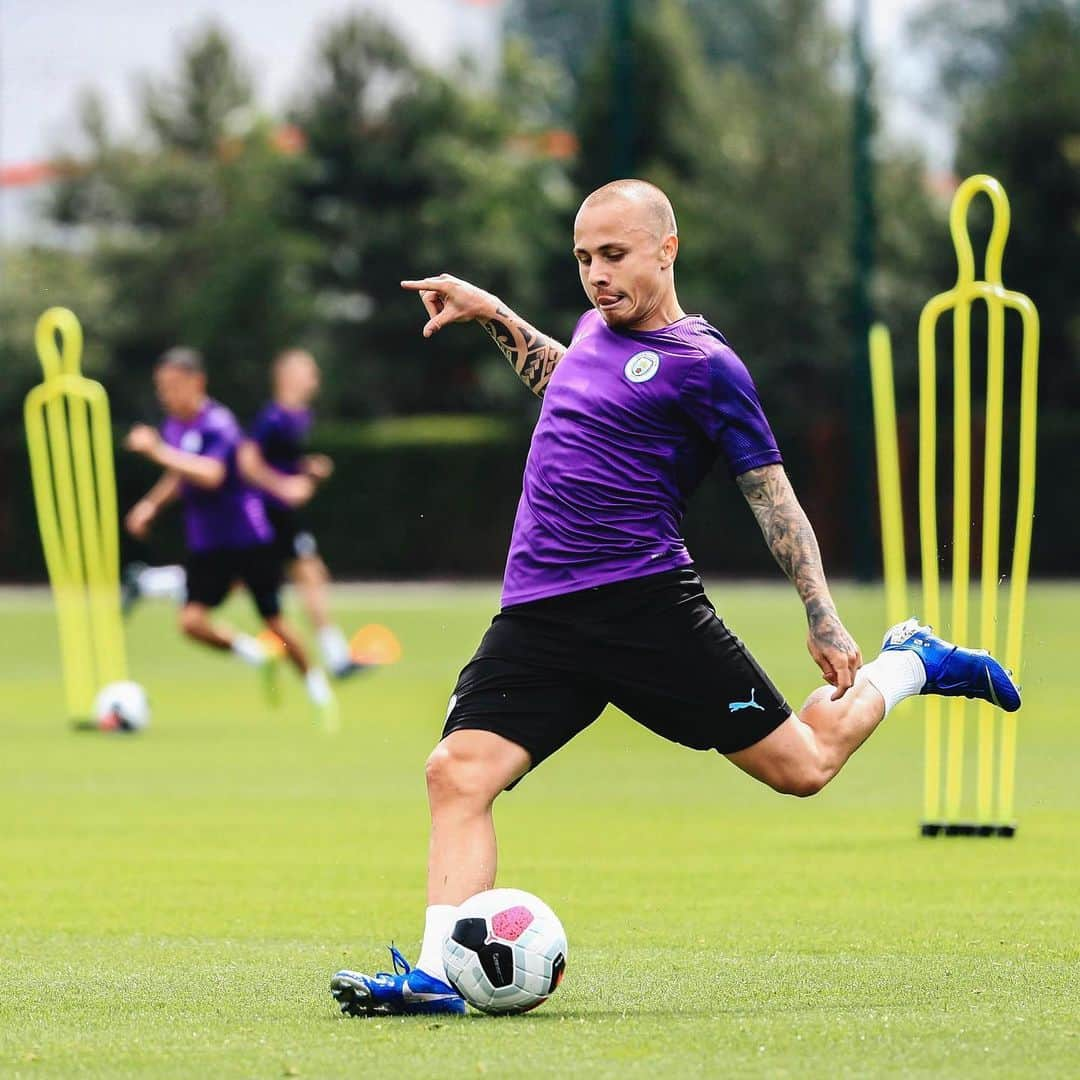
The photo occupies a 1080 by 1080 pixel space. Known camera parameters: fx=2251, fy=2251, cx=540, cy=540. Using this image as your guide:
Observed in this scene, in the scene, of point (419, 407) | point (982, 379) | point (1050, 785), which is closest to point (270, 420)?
point (1050, 785)

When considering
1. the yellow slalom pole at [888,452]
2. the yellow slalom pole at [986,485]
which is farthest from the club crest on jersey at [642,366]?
the yellow slalom pole at [888,452]

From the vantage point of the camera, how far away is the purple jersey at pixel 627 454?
19.6 feet

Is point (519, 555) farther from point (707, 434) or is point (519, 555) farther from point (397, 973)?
point (397, 973)

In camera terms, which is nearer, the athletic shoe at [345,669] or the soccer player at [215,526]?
the soccer player at [215,526]

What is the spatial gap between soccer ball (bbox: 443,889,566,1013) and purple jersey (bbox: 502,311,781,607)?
2.75ft

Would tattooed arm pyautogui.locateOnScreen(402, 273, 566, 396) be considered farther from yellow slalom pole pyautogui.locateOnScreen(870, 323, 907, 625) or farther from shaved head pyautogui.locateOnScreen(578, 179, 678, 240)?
yellow slalom pole pyautogui.locateOnScreen(870, 323, 907, 625)

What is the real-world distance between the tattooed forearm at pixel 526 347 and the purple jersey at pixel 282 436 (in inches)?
403

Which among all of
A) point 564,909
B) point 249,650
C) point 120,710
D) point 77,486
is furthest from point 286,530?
point 564,909

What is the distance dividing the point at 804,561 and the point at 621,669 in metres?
0.58

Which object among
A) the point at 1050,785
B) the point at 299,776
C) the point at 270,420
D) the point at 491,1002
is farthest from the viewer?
the point at 270,420

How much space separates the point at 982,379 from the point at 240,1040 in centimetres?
3571

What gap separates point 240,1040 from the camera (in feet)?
17.7

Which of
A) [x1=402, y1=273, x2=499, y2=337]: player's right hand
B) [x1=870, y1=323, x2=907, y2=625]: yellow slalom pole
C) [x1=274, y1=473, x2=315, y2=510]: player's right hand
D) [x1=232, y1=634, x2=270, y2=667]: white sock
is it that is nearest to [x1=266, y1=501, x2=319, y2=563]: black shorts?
[x1=274, y1=473, x2=315, y2=510]: player's right hand

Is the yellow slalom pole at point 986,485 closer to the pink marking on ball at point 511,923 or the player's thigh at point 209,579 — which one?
the pink marking on ball at point 511,923
